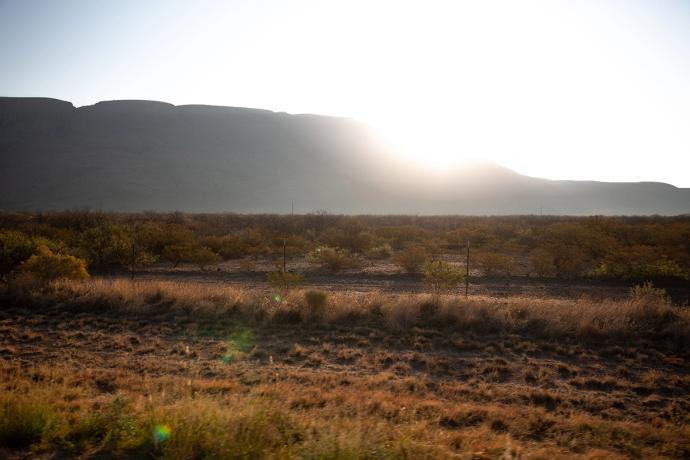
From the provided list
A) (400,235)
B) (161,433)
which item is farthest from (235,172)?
(161,433)

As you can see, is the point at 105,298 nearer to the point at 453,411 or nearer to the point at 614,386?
the point at 453,411

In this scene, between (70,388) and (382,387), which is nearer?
(70,388)

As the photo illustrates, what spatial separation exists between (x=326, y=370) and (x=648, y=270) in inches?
712

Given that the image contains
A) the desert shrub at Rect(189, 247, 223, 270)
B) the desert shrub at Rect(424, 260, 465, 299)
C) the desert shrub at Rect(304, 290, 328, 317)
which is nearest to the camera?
the desert shrub at Rect(304, 290, 328, 317)

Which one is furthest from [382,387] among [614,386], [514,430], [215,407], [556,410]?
[614,386]

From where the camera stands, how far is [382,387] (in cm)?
735

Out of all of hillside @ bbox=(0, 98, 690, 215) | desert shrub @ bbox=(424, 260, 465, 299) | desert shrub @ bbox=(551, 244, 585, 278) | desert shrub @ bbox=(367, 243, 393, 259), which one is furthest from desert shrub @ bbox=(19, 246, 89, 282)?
hillside @ bbox=(0, 98, 690, 215)

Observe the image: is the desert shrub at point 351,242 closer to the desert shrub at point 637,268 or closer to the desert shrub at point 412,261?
the desert shrub at point 412,261

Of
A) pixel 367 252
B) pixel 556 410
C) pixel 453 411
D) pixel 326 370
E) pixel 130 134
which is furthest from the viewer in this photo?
pixel 130 134

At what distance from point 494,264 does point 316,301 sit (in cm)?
1156

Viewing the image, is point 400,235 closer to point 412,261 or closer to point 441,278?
point 412,261

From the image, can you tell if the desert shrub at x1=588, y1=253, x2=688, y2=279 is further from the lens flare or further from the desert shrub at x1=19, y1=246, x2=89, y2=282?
the desert shrub at x1=19, y1=246, x2=89, y2=282

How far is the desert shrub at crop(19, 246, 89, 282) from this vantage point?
1446cm

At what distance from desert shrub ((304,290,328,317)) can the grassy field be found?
6cm
